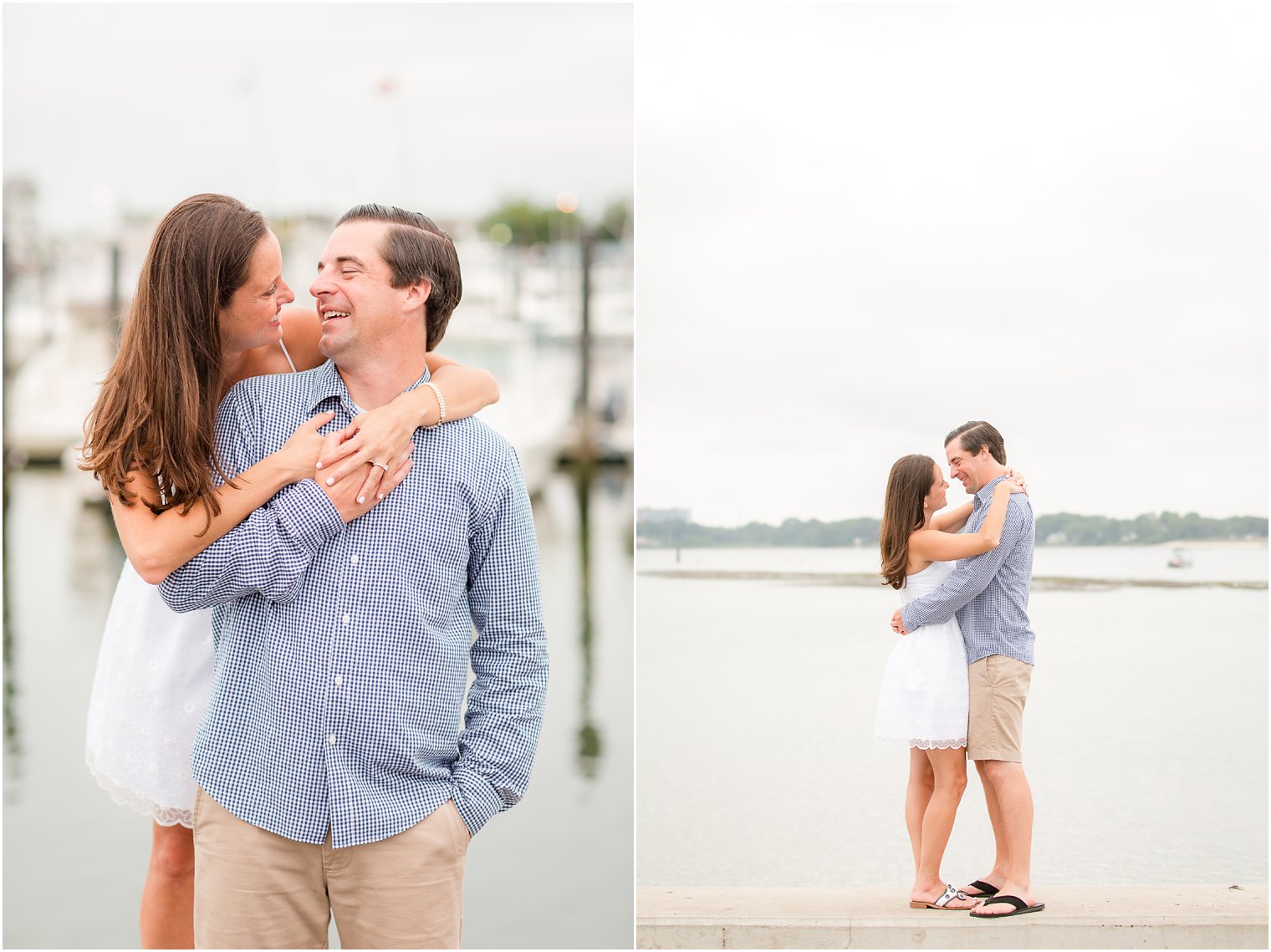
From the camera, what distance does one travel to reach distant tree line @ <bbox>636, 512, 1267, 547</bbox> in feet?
14.1

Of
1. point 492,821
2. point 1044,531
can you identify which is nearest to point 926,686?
point 1044,531

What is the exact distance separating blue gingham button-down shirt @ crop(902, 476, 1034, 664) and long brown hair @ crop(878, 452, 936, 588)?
12 cm

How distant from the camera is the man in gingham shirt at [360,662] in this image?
1.75 m

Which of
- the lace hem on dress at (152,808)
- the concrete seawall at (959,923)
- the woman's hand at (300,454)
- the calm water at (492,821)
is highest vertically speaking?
the woman's hand at (300,454)

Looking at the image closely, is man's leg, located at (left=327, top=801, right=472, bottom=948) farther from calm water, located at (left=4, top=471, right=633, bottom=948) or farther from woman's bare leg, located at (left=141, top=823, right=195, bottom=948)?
calm water, located at (left=4, top=471, right=633, bottom=948)

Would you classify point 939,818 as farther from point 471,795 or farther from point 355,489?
point 355,489

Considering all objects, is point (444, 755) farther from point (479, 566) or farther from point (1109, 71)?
point (1109, 71)

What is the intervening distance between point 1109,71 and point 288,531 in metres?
3.64

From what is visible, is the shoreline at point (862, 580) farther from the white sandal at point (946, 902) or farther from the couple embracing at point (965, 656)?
the white sandal at point (946, 902)

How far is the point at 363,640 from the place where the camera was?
1.78 m

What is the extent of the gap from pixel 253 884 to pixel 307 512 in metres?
0.55

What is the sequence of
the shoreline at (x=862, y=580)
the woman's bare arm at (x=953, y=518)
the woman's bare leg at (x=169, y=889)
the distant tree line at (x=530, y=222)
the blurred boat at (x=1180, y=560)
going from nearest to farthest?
the woman's bare leg at (x=169, y=889), the woman's bare arm at (x=953, y=518), the shoreline at (x=862, y=580), the blurred boat at (x=1180, y=560), the distant tree line at (x=530, y=222)

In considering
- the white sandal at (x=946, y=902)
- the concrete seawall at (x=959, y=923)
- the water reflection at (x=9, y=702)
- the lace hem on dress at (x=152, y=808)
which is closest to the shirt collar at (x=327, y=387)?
the lace hem on dress at (x=152, y=808)

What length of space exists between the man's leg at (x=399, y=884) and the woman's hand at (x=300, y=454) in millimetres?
536
